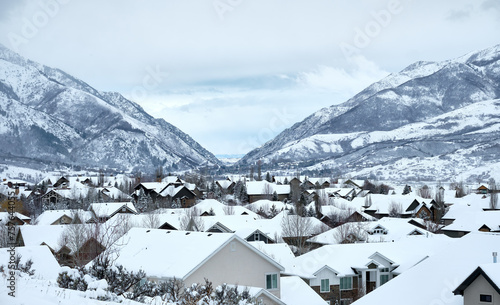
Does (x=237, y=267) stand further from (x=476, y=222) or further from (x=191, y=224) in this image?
(x=476, y=222)

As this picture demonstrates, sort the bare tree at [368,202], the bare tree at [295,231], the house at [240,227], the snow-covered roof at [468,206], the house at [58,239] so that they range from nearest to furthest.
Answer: the house at [58,239]
the house at [240,227]
the bare tree at [295,231]
the snow-covered roof at [468,206]
the bare tree at [368,202]

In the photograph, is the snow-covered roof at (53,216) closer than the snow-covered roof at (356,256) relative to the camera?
No

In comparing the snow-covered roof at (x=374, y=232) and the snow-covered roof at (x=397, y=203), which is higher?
the snow-covered roof at (x=397, y=203)

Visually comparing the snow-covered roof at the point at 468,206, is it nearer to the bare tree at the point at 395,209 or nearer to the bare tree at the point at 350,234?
the bare tree at the point at 395,209

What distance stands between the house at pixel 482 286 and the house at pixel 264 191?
10696 centimetres

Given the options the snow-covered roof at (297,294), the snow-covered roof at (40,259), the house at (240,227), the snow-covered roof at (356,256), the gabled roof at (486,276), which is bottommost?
the snow-covered roof at (297,294)

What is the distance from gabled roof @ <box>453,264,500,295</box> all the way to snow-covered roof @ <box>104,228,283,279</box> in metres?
13.3

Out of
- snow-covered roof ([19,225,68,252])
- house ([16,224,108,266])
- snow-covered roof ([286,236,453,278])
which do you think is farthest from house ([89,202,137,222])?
snow-covered roof ([286,236,453,278])

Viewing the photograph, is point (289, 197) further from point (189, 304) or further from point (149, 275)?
point (189, 304)

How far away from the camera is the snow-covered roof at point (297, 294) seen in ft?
114

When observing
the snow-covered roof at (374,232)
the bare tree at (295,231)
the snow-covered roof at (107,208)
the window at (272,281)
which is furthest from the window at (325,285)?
the snow-covered roof at (107,208)

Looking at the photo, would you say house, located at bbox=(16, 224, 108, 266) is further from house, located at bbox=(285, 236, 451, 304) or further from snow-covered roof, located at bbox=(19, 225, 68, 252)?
house, located at bbox=(285, 236, 451, 304)

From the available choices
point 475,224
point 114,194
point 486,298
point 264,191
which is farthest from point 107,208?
point 486,298

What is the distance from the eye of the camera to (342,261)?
46.2 meters
